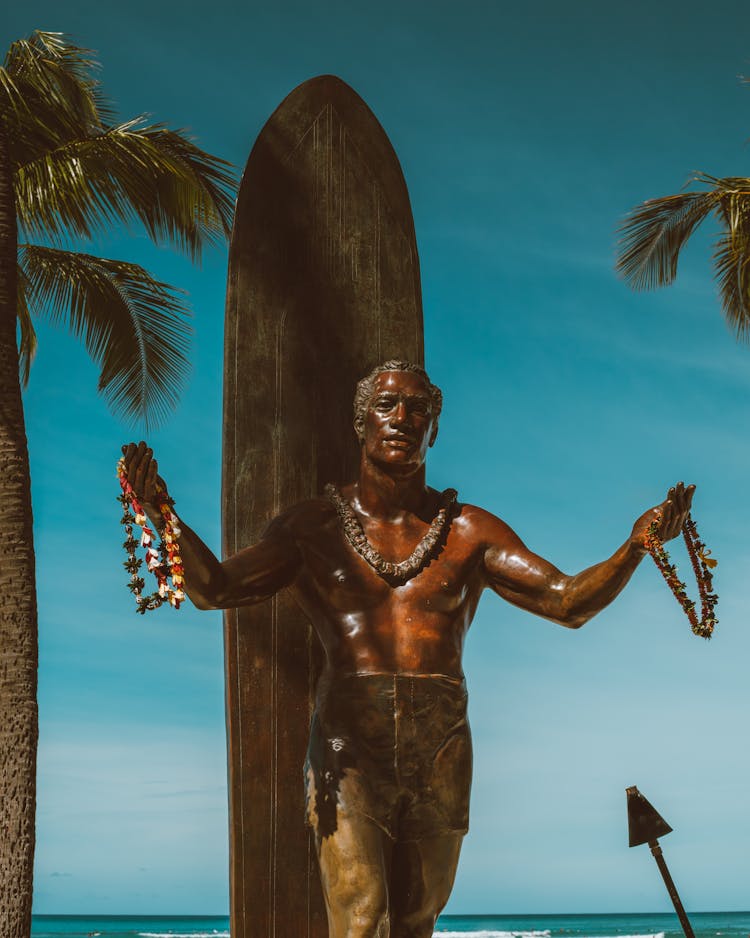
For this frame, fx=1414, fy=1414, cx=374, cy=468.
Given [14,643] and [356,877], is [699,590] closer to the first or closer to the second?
[356,877]

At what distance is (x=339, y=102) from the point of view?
6.96 metres

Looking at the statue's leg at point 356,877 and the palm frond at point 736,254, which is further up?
the palm frond at point 736,254

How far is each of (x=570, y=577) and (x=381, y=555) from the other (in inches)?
30.0

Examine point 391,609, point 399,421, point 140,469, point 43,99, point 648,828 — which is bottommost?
point 648,828

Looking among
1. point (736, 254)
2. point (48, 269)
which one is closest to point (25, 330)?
point (48, 269)

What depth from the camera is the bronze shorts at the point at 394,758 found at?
210 inches

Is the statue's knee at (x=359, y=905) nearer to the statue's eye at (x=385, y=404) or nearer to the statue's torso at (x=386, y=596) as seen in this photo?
the statue's torso at (x=386, y=596)

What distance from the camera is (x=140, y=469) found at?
4.93 meters

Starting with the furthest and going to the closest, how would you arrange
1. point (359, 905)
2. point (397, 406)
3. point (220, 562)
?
1. point (397, 406)
2. point (220, 562)
3. point (359, 905)

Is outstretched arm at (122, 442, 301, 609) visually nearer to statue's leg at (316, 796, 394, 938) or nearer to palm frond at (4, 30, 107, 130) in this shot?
statue's leg at (316, 796, 394, 938)

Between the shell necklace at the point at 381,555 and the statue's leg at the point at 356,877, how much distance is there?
3.20 feet

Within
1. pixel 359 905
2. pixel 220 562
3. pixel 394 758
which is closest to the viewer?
pixel 359 905

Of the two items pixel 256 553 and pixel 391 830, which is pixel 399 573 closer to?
pixel 256 553

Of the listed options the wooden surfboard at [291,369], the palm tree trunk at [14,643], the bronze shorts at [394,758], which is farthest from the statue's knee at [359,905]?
the palm tree trunk at [14,643]
